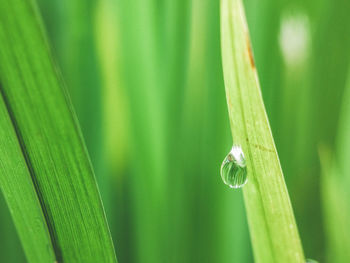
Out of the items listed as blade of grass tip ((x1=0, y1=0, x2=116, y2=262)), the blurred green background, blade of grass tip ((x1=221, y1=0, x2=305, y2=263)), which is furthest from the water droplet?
the blurred green background

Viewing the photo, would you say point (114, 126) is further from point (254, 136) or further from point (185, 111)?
point (254, 136)

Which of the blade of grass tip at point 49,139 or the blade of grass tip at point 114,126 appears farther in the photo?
the blade of grass tip at point 114,126

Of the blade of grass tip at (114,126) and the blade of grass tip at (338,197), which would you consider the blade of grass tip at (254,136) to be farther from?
the blade of grass tip at (114,126)

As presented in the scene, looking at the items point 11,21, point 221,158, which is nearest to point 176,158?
point 221,158

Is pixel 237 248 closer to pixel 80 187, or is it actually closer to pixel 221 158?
pixel 221 158

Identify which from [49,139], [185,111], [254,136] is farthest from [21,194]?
[185,111]

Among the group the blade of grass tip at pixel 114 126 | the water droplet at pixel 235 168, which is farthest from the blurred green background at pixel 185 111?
the water droplet at pixel 235 168
